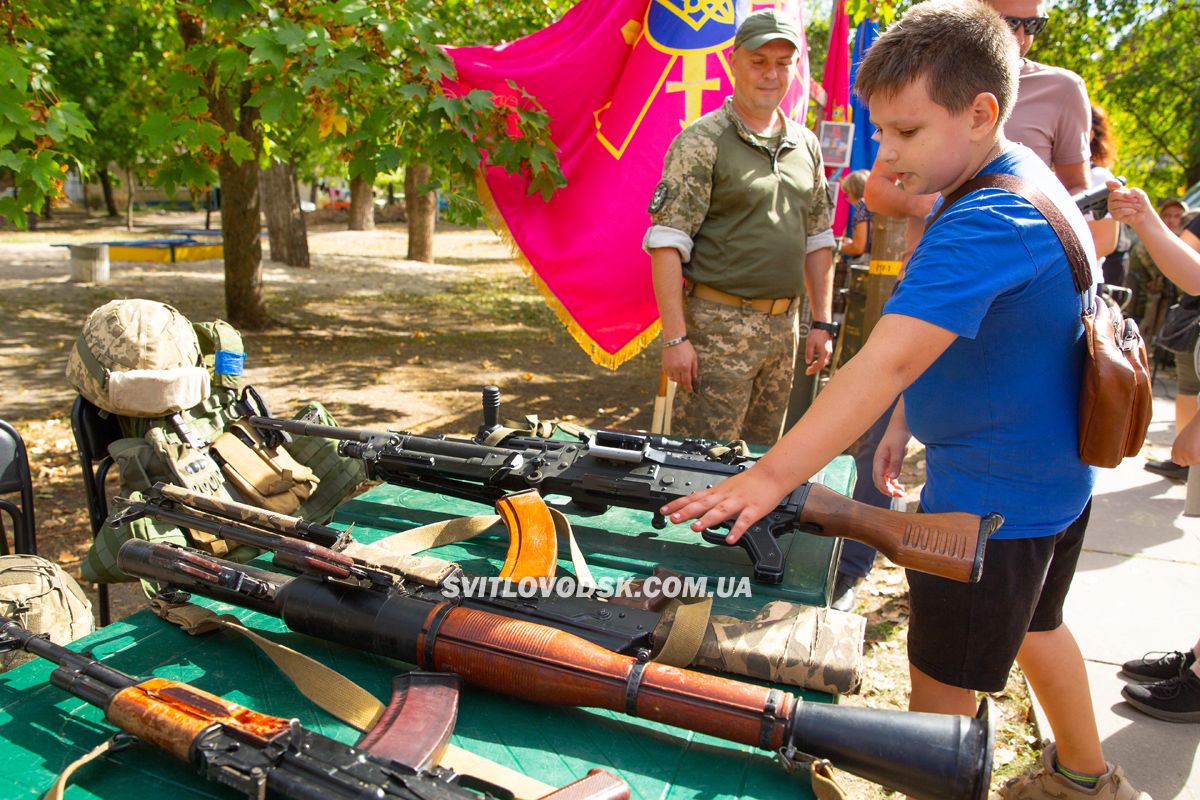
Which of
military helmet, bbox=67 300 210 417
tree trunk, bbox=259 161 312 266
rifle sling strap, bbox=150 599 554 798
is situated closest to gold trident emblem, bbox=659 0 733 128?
military helmet, bbox=67 300 210 417

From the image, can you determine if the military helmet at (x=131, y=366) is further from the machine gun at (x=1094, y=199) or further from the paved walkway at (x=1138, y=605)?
the paved walkway at (x=1138, y=605)

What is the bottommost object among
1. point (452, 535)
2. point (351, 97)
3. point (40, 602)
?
point (40, 602)

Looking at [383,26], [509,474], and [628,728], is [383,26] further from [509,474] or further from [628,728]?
[628,728]

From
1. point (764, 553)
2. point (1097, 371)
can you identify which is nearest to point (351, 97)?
point (764, 553)

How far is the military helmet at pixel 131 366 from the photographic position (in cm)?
265

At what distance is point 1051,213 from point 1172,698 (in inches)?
91.6

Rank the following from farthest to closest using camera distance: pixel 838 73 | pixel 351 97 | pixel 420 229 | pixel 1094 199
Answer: pixel 420 229
pixel 838 73
pixel 351 97
pixel 1094 199

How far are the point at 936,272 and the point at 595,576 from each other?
1.31 metres

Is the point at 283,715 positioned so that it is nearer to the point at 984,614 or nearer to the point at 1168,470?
the point at 984,614

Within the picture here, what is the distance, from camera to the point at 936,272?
1529mm

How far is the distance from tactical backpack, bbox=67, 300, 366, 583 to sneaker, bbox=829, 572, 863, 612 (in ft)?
7.05

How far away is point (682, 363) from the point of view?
3525 mm

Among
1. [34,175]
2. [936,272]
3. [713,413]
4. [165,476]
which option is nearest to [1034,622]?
[936,272]

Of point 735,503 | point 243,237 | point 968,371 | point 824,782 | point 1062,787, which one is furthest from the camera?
point 243,237
